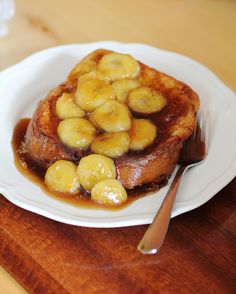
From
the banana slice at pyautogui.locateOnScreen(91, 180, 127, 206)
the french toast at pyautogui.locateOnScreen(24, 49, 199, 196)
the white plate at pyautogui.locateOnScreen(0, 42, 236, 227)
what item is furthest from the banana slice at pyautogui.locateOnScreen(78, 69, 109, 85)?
the banana slice at pyautogui.locateOnScreen(91, 180, 127, 206)

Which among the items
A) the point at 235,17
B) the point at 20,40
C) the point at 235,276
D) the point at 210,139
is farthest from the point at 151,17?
the point at 235,276

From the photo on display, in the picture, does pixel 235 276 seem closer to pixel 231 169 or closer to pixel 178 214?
pixel 178 214

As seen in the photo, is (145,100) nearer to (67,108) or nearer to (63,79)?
(67,108)

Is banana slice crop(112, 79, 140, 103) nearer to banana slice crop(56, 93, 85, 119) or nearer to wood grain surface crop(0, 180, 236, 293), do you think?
banana slice crop(56, 93, 85, 119)

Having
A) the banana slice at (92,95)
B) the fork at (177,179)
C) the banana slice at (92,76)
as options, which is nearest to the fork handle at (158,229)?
the fork at (177,179)

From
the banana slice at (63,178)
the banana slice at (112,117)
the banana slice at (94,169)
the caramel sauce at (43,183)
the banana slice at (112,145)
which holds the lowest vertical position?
the caramel sauce at (43,183)

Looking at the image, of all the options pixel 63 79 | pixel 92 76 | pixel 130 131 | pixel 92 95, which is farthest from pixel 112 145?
pixel 63 79

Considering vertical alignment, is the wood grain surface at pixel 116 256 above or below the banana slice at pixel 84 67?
below

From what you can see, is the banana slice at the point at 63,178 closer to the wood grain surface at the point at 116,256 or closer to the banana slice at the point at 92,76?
the wood grain surface at the point at 116,256

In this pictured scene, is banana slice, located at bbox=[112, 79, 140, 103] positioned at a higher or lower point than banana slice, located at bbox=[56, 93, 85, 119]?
higher
